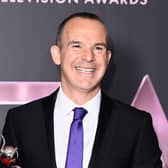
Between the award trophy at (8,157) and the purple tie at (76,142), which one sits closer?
the award trophy at (8,157)

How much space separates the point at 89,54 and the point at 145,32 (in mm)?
447

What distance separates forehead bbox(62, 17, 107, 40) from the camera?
135 cm

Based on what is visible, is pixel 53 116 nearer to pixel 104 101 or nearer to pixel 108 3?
pixel 104 101

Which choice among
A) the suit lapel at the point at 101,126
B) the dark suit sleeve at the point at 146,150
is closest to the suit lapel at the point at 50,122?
the suit lapel at the point at 101,126

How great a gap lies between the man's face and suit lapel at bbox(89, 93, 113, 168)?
68mm

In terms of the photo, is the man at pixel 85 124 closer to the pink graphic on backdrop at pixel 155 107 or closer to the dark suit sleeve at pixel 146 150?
the dark suit sleeve at pixel 146 150

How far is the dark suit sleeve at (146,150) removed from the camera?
4.29 feet

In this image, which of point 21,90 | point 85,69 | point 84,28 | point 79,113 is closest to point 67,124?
point 79,113

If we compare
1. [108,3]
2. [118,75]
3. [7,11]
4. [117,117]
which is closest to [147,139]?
[117,117]

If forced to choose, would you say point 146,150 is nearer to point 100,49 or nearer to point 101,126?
point 101,126

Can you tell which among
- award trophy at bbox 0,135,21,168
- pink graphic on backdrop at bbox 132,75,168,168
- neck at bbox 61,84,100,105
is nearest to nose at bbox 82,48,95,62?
neck at bbox 61,84,100,105

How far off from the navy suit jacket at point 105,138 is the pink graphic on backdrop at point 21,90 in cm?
28

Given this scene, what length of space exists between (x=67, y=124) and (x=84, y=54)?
206 mm

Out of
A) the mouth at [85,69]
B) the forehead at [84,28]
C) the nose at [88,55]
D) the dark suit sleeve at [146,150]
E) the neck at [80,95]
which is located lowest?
the dark suit sleeve at [146,150]
